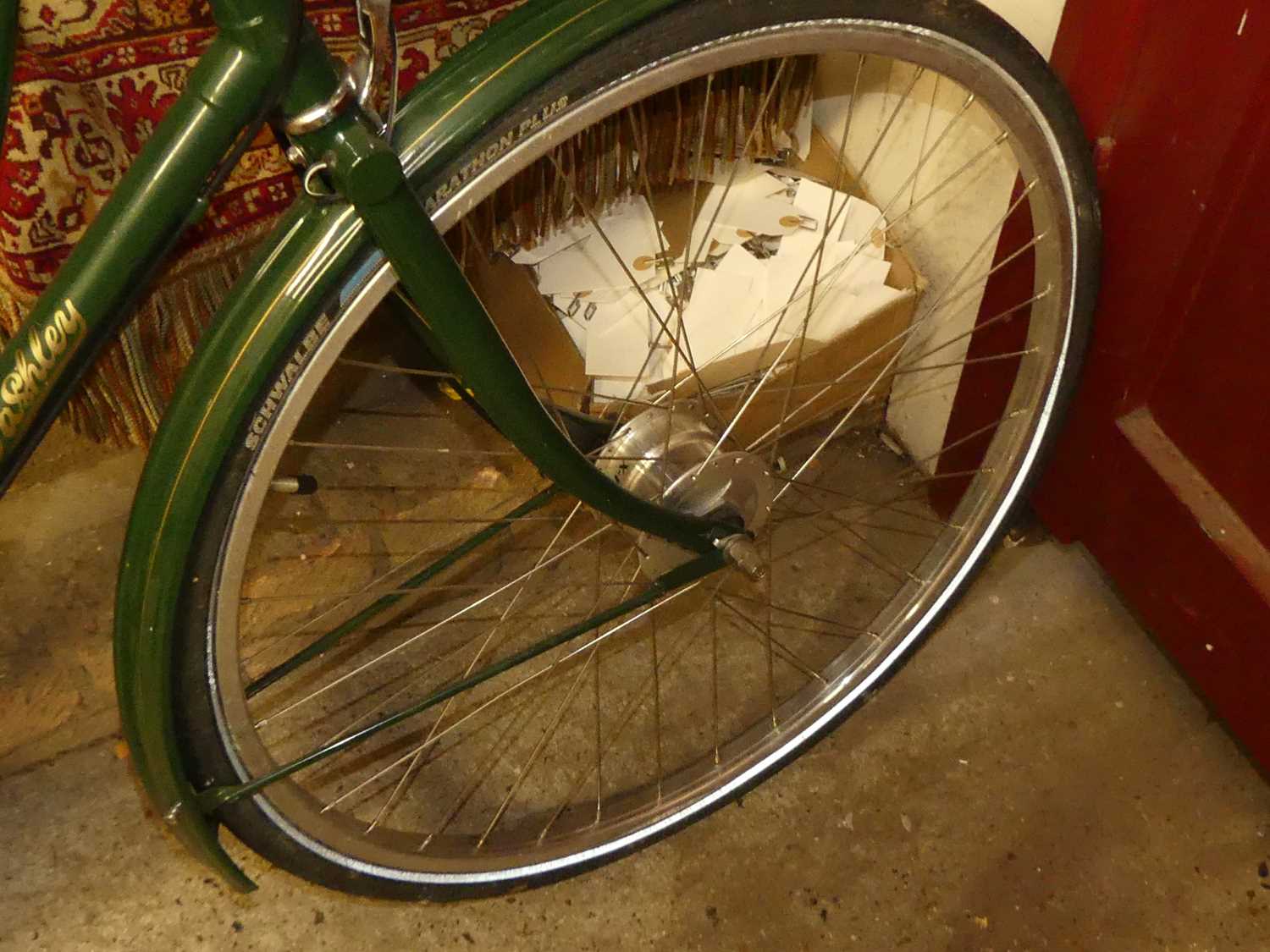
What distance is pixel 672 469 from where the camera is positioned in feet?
3.25

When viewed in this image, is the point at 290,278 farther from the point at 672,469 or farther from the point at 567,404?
the point at 567,404

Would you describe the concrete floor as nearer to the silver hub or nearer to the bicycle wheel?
the bicycle wheel

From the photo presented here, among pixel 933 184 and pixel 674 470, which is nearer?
pixel 674 470

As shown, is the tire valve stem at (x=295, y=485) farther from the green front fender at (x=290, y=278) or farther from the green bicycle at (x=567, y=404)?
the green front fender at (x=290, y=278)

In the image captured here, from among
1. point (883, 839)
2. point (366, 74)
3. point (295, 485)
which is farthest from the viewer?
point (883, 839)

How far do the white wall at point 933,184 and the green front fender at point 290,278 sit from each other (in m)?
0.49

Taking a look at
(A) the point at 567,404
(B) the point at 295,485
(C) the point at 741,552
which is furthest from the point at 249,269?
(A) the point at 567,404

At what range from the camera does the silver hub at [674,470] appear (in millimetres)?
980

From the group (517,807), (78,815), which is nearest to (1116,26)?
(517,807)

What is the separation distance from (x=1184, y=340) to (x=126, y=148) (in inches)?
39.3

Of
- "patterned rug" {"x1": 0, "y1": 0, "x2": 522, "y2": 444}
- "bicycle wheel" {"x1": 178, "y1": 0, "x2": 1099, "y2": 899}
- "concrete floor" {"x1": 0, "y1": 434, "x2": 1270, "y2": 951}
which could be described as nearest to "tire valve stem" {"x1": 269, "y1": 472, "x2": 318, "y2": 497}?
"bicycle wheel" {"x1": 178, "y1": 0, "x2": 1099, "y2": 899}

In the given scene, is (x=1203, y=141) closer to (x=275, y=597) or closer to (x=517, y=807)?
(x=517, y=807)

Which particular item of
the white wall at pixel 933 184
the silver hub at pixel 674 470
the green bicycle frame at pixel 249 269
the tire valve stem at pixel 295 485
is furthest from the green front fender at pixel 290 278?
the white wall at pixel 933 184

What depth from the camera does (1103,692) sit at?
1245mm
